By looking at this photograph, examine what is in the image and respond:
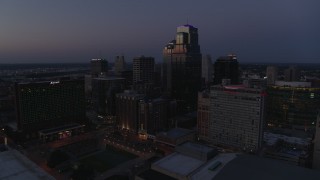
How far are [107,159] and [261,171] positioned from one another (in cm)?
5782

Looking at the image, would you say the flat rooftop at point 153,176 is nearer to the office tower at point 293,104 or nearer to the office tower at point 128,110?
the office tower at point 128,110

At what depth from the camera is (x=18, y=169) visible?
7419 centimetres

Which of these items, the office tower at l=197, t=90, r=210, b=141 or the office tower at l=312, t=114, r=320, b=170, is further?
the office tower at l=197, t=90, r=210, b=141

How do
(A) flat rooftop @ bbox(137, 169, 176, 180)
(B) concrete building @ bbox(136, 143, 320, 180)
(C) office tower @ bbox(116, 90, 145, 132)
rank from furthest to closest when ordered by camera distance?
1. (C) office tower @ bbox(116, 90, 145, 132)
2. (A) flat rooftop @ bbox(137, 169, 176, 180)
3. (B) concrete building @ bbox(136, 143, 320, 180)

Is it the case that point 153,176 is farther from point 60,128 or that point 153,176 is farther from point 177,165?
point 60,128

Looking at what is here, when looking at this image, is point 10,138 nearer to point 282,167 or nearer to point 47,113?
point 47,113

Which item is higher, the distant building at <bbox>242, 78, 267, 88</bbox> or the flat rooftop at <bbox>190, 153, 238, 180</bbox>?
the distant building at <bbox>242, 78, 267, 88</bbox>

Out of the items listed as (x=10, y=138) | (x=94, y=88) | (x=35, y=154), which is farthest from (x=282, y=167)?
(x=94, y=88)

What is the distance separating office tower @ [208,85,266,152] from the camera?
10556 cm

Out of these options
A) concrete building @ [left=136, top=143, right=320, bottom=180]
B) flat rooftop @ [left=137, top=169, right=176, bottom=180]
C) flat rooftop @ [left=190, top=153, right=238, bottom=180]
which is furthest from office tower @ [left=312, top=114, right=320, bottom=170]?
flat rooftop @ [left=137, top=169, right=176, bottom=180]

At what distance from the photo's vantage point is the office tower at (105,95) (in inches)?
6590

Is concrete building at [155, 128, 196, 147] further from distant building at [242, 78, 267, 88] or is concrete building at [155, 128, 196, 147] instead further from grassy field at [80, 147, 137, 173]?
distant building at [242, 78, 267, 88]

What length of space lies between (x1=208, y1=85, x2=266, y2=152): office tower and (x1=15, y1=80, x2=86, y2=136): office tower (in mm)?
74663

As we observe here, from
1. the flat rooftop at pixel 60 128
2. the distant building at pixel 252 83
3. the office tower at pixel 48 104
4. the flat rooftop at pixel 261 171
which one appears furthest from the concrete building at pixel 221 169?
the office tower at pixel 48 104
